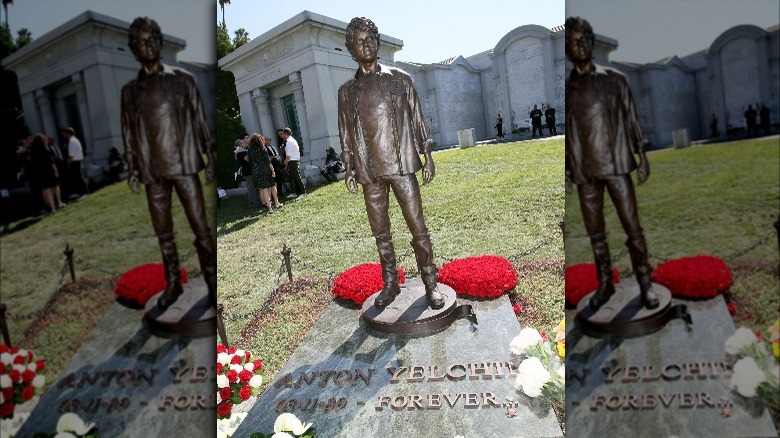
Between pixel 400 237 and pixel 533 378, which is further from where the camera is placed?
pixel 400 237

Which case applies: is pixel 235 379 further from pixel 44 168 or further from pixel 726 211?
pixel 726 211

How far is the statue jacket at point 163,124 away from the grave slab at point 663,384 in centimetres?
187

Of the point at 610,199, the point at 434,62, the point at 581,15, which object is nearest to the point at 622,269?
the point at 610,199

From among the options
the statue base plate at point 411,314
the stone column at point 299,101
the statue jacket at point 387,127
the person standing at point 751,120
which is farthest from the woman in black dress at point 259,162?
the person standing at point 751,120

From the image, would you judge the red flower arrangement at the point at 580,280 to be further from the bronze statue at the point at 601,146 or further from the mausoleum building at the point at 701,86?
the mausoleum building at the point at 701,86

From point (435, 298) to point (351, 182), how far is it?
3.31 ft

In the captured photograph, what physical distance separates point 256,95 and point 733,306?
322cm

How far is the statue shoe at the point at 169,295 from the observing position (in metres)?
2.54

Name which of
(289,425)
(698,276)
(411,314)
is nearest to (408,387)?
(411,314)

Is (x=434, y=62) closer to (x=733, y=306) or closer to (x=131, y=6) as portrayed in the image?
(x=131, y=6)

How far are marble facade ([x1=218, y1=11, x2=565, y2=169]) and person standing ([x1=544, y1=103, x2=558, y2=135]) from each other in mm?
50

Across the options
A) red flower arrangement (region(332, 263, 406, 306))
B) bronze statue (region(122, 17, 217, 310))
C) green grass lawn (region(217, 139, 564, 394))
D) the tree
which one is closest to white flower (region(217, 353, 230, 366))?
green grass lawn (region(217, 139, 564, 394))

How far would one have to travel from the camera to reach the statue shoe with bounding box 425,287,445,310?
12.4 ft

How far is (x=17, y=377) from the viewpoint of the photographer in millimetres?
2465
